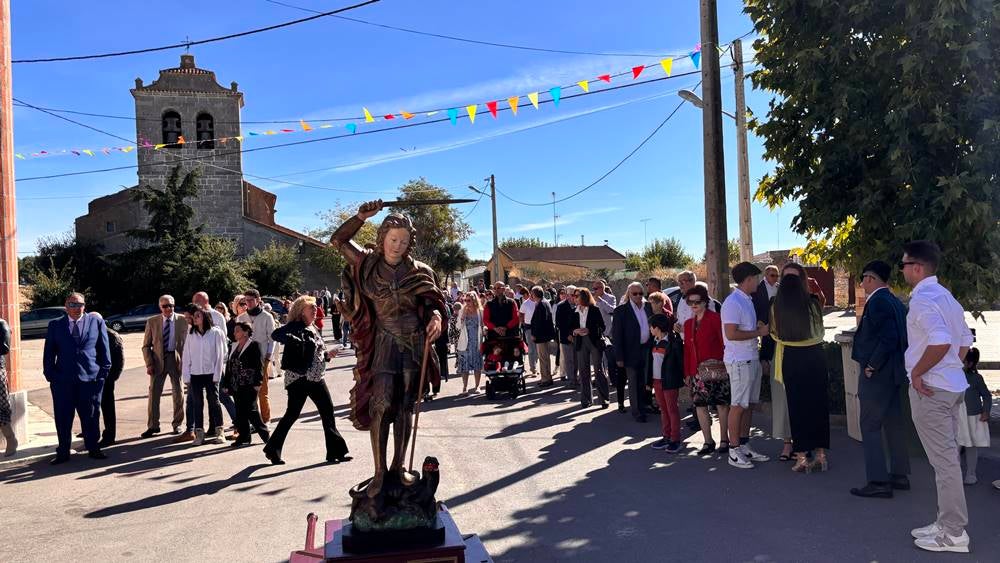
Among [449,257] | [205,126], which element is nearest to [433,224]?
[449,257]

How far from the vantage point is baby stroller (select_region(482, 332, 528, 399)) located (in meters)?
11.7

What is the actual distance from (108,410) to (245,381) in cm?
197

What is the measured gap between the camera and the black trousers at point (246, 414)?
28.3ft

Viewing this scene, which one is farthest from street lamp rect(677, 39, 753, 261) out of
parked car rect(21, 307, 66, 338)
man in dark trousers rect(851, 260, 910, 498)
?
parked car rect(21, 307, 66, 338)

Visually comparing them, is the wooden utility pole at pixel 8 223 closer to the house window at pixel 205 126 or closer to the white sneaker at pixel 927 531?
the white sneaker at pixel 927 531

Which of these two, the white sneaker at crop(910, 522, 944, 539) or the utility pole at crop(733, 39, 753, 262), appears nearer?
the white sneaker at crop(910, 522, 944, 539)

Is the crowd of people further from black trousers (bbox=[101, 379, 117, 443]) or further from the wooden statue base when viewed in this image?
the wooden statue base

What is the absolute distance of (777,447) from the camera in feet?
25.4

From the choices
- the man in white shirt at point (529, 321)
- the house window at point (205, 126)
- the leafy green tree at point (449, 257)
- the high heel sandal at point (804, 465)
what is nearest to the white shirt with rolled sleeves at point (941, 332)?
the high heel sandal at point (804, 465)

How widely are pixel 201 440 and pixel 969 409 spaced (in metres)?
8.07

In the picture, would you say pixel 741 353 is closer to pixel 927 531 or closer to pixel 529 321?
pixel 927 531

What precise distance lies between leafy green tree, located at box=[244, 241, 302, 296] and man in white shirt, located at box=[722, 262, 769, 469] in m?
36.8

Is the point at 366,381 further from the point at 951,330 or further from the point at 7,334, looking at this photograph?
the point at 7,334

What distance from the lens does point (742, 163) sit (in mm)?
13406
